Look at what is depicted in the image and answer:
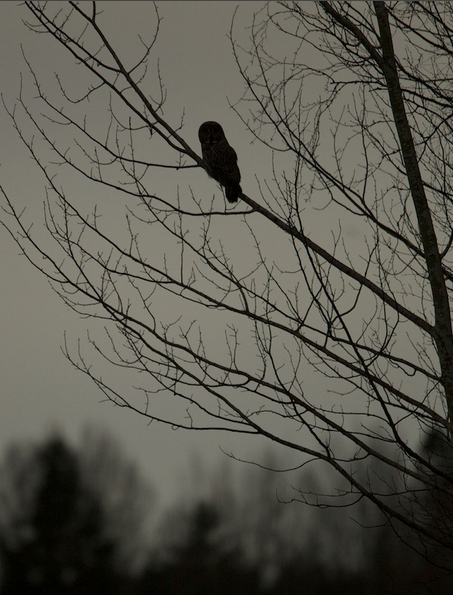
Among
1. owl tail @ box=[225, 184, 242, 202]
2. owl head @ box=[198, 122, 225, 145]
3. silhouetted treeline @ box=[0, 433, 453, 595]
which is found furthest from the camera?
silhouetted treeline @ box=[0, 433, 453, 595]

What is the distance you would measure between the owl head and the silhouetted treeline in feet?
42.5

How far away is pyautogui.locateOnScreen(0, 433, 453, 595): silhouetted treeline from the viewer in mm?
27516

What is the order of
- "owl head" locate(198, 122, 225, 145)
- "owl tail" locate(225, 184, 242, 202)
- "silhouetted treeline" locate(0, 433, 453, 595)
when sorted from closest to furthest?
1. "owl tail" locate(225, 184, 242, 202)
2. "owl head" locate(198, 122, 225, 145)
3. "silhouetted treeline" locate(0, 433, 453, 595)

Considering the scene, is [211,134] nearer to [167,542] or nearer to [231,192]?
[231,192]

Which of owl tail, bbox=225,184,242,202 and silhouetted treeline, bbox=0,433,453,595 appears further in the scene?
silhouetted treeline, bbox=0,433,453,595

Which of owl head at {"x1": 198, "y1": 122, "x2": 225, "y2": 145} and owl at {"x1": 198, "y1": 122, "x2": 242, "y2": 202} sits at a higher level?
owl head at {"x1": 198, "y1": 122, "x2": 225, "y2": 145}

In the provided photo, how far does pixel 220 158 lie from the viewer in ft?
23.7

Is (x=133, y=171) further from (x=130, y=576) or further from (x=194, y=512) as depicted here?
(x=194, y=512)

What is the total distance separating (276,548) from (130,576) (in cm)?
1115

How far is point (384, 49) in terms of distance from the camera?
469cm

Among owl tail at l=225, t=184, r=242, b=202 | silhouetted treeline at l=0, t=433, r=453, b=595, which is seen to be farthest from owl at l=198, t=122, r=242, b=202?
silhouetted treeline at l=0, t=433, r=453, b=595

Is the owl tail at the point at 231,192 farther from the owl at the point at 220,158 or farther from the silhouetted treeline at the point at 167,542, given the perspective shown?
the silhouetted treeline at the point at 167,542

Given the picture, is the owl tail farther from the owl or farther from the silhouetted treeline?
the silhouetted treeline

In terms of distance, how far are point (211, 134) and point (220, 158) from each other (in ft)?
2.09
